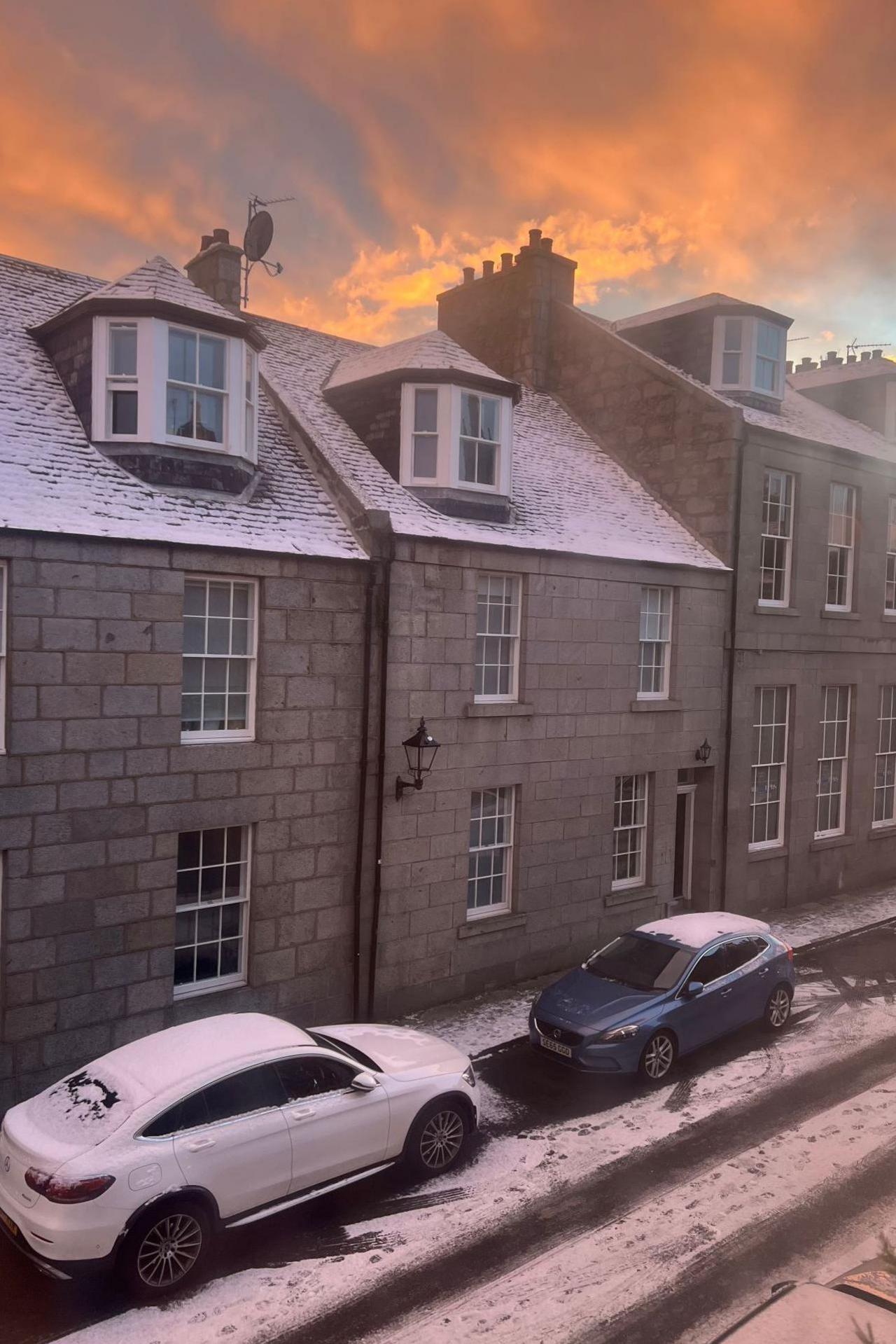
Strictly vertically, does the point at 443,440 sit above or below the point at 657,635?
above

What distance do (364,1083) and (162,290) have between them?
992cm

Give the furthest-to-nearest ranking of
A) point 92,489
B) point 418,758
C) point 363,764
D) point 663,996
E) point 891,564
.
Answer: point 891,564 → point 418,758 → point 363,764 → point 663,996 → point 92,489

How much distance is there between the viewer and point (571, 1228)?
884cm

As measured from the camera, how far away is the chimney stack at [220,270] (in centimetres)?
1645

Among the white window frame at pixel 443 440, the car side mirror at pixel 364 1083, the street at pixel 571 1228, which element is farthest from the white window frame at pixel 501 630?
the car side mirror at pixel 364 1083

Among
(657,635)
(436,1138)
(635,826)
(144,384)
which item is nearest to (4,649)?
(144,384)

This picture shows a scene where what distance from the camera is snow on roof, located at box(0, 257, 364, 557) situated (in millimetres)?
10969

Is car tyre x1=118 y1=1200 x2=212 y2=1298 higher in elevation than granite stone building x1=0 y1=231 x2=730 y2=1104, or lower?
lower

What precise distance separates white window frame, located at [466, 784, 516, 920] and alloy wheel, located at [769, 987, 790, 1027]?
427cm

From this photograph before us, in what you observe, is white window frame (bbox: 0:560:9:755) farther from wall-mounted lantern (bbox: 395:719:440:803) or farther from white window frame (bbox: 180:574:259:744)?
wall-mounted lantern (bbox: 395:719:440:803)

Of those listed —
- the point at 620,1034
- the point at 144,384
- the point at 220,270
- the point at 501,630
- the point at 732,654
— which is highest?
the point at 220,270

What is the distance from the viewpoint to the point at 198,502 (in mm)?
12430

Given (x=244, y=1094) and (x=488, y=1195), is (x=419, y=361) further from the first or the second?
(x=488, y=1195)

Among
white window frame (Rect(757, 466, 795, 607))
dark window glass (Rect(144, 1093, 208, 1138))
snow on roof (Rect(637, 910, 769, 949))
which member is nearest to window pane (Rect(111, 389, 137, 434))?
dark window glass (Rect(144, 1093, 208, 1138))
